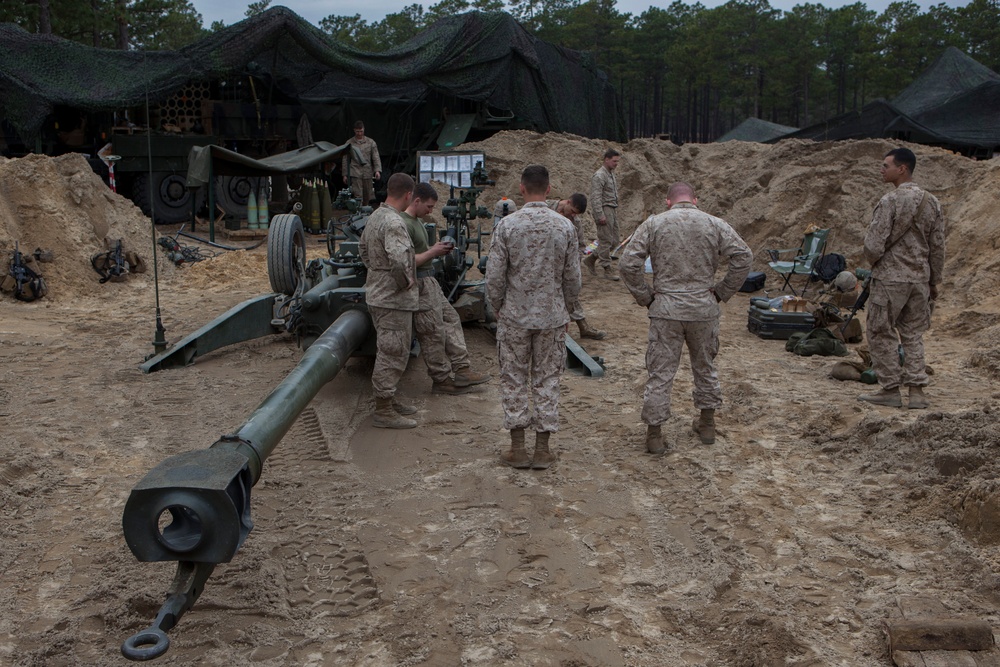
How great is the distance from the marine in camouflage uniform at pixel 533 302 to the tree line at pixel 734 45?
21254 millimetres

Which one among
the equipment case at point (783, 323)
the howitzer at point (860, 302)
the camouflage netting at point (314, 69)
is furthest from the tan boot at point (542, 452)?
the camouflage netting at point (314, 69)

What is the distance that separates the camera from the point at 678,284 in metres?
5.57

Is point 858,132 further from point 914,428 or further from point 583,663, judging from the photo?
point 583,663

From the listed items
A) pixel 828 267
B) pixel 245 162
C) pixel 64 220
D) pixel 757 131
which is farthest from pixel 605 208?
pixel 757 131

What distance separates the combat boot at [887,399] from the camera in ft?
21.4

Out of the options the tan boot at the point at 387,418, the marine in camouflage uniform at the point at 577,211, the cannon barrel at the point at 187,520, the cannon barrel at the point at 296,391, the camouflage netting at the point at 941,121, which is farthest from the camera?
the camouflage netting at the point at 941,121

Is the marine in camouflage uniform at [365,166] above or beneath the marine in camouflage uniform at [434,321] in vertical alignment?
above

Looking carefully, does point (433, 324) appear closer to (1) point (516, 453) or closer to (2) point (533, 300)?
(2) point (533, 300)

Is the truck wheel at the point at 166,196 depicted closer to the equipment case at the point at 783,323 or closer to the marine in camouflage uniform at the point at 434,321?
the marine in camouflage uniform at the point at 434,321

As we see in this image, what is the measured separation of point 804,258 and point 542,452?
6.93 metres

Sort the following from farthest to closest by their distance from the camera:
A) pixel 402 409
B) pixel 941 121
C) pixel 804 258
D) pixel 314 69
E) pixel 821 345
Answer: pixel 941 121 → pixel 314 69 → pixel 804 258 → pixel 821 345 → pixel 402 409

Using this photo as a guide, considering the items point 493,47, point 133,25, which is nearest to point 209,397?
point 493,47

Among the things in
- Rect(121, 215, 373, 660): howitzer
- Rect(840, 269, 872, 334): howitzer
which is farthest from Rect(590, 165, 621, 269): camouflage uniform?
Rect(121, 215, 373, 660): howitzer

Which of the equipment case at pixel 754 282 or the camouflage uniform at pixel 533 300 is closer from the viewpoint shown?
the camouflage uniform at pixel 533 300
